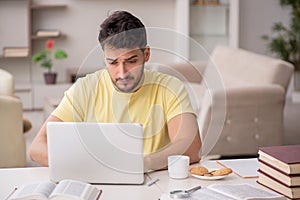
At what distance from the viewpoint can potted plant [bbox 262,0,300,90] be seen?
22.5 feet

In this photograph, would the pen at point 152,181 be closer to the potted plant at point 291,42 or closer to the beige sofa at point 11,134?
the beige sofa at point 11,134

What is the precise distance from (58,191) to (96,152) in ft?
0.73

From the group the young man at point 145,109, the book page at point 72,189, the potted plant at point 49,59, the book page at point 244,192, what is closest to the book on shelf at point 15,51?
the potted plant at point 49,59

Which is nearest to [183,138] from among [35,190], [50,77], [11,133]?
[35,190]

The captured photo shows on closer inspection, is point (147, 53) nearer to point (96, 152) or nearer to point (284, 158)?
point (96, 152)

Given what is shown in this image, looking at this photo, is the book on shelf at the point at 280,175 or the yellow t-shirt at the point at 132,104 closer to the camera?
the book on shelf at the point at 280,175

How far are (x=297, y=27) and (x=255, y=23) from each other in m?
0.54

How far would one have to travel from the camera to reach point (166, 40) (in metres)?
2.14

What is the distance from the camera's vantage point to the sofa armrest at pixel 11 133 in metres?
3.78

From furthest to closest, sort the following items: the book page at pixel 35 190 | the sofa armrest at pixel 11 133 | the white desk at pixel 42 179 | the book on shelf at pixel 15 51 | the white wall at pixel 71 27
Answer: the white wall at pixel 71 27
the book on shelf at pixel 15 51
the sofa armrest at pixel 11 133
the white desk at pixel 42 179
the book page at pixel 35 190

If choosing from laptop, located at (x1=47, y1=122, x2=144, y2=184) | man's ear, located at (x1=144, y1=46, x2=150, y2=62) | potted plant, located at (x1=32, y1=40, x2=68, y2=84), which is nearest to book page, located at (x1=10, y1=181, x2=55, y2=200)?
laptop, located at (x1=47, y1=122, x2=144, y2=184)

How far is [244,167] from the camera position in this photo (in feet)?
7.50

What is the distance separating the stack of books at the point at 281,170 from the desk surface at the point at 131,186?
6cm

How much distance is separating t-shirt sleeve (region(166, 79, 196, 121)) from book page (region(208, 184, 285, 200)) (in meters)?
0.44
